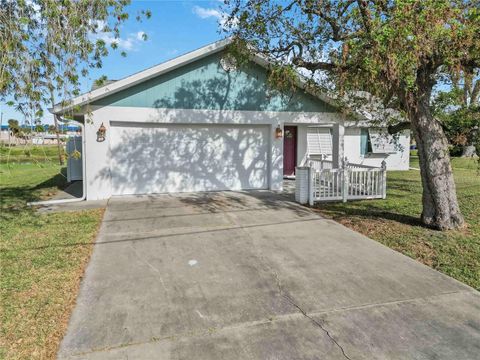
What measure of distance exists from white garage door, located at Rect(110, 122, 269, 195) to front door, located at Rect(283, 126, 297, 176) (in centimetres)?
319

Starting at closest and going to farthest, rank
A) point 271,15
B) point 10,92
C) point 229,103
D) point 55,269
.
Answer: point 55,269 < point 10,92 < point 271,15 < point 229,103

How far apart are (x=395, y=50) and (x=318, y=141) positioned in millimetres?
9691

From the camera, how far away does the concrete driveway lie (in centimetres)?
312

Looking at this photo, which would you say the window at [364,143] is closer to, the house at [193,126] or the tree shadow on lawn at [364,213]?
the house at [193,126]

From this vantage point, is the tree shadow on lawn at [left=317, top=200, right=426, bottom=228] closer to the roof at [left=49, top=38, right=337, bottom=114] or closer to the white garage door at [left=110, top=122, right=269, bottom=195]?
the white garage door at [left=110, top=122, right=269, bottom=195]

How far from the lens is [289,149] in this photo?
14828mm

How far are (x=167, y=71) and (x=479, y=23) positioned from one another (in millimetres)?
7595

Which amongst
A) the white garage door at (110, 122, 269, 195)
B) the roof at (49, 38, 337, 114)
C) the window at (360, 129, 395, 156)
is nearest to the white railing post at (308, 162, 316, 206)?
the white garage door at (110, 122, 269, 195)

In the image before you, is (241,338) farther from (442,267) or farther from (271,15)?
(271,15)

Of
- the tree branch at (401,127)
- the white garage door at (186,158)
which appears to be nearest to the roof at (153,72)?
the white garage door at (186,158)

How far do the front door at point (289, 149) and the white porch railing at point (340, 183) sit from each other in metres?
4.98

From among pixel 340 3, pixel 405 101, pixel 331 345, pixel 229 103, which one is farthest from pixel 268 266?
pixel 229 103

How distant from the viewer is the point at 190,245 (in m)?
6.00

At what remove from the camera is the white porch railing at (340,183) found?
934 centimetres
